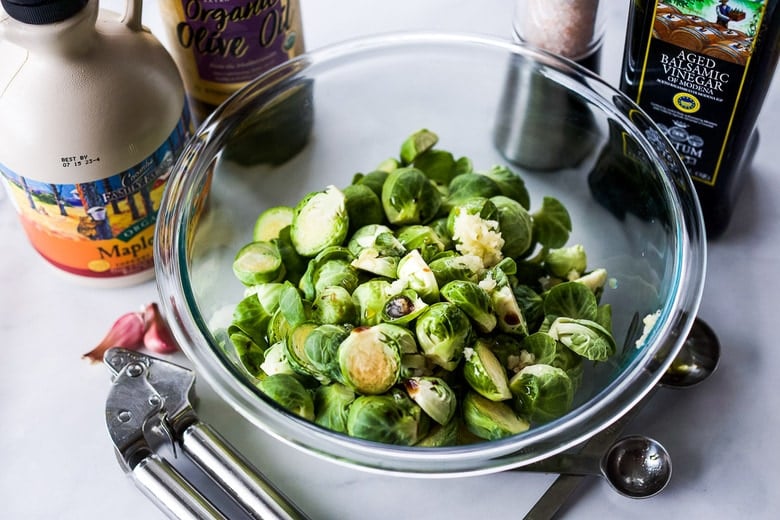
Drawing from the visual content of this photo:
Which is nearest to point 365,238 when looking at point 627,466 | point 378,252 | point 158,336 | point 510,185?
point 378,252

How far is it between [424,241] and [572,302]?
228 millimetres

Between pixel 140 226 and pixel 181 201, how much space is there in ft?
0.46

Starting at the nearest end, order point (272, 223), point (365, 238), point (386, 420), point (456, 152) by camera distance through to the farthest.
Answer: point (386, 420)
point (365, 238)
point (272, 223)
point (456, 152)

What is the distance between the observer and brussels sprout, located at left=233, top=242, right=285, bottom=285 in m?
1.30

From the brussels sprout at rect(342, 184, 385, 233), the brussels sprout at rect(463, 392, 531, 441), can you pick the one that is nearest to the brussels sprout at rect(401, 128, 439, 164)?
the brussels sprout at rect(342, 184, 385, 233)

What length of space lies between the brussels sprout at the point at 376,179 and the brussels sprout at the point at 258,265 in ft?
0.63

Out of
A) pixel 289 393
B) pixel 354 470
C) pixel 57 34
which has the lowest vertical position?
pixel 354 470

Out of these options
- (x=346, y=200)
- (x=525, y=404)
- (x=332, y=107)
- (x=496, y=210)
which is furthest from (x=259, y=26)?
(x=525, y=404)

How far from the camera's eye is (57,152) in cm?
125

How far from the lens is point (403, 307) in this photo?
3.84 feet

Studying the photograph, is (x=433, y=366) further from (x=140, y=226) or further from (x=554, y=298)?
(x=140, y=226)

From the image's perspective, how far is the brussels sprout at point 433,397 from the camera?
3.63 ft

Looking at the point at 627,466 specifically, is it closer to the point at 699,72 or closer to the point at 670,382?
the point at 670,382

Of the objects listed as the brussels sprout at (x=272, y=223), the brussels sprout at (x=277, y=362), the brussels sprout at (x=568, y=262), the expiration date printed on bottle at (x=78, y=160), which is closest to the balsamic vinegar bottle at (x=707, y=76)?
the brussels sprout at (x=568, y=262)
